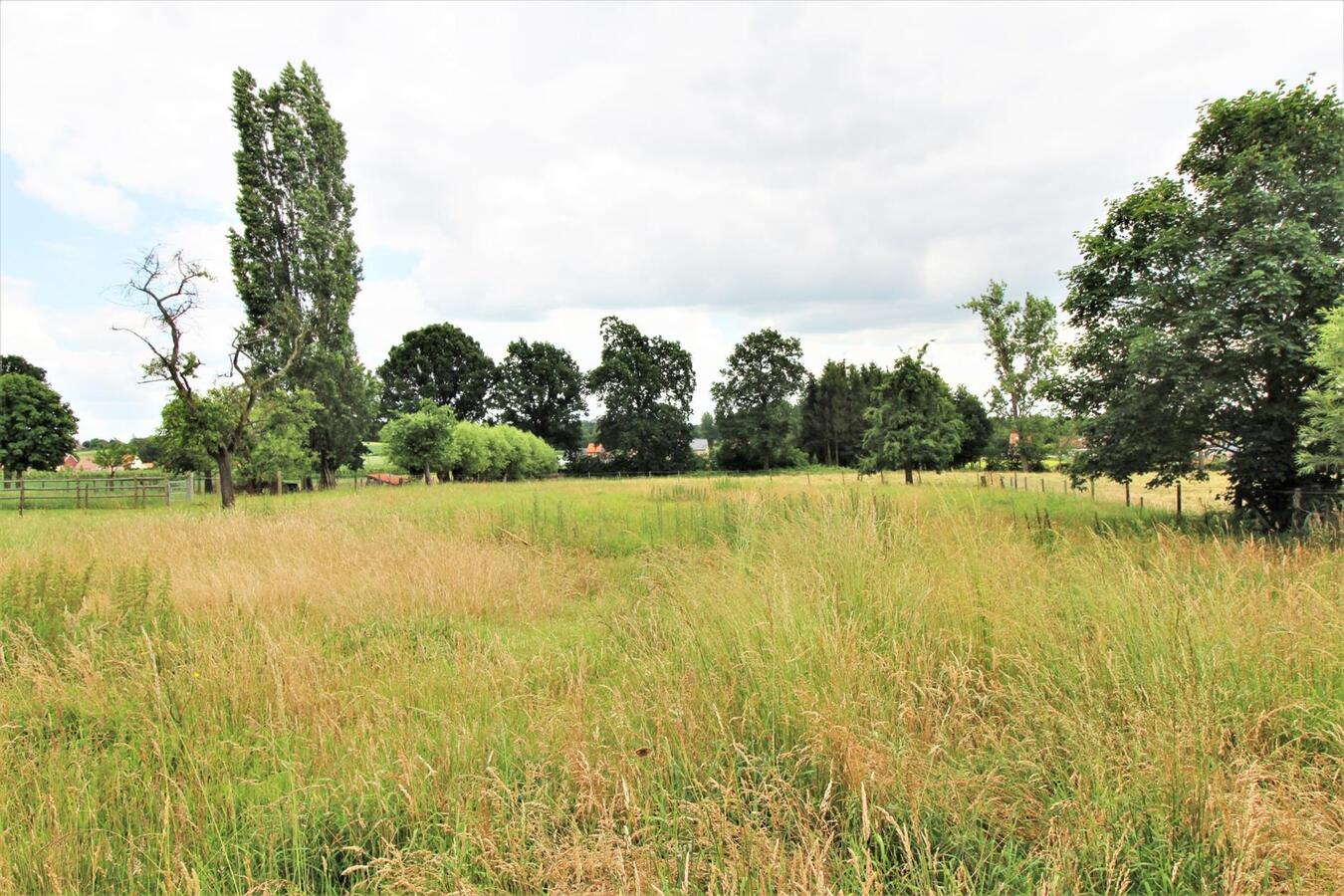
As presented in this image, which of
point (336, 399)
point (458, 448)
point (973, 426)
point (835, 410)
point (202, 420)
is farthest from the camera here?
point (835, 410)

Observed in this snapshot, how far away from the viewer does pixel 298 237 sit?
2917cm

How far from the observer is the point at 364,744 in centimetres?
336

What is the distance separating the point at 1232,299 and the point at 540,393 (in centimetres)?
6312

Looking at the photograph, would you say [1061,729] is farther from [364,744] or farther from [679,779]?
[364,744]

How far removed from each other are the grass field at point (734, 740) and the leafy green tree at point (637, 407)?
184ft

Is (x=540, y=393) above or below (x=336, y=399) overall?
above

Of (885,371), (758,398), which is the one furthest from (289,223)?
(758,398)

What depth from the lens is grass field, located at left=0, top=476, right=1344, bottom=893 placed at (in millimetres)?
2303

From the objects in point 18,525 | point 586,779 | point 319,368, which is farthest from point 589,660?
point 319,368

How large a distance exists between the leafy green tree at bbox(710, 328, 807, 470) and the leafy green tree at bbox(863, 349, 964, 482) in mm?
31302

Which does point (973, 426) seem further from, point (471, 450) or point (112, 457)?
point (112, 457)

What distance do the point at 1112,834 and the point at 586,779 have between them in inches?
83.8

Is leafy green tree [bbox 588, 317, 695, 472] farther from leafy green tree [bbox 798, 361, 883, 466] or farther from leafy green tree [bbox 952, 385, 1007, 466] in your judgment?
leafy green tree [bbox 952, 385, 1007, 466]

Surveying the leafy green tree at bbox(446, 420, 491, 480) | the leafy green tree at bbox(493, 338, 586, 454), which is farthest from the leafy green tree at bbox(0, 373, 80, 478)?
the leafy green tree at bbox(493, 338, 586, 454)
